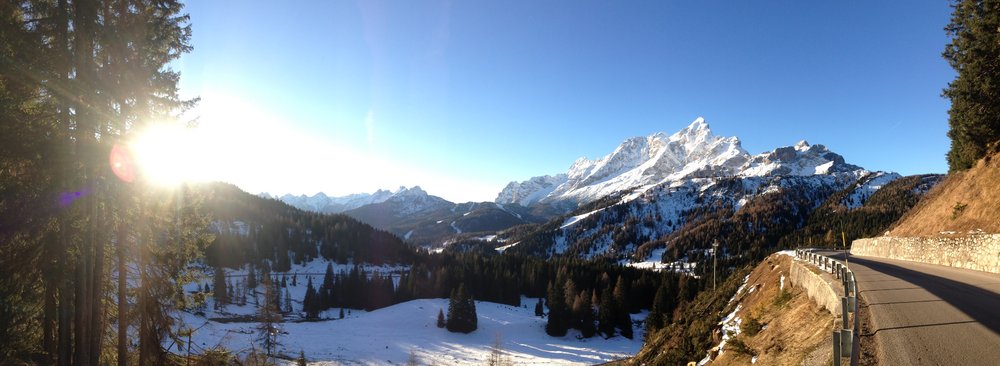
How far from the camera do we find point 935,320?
35.4ft

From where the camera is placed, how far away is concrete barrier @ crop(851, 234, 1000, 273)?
66.6 feet

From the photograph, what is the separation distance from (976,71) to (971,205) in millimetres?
9429

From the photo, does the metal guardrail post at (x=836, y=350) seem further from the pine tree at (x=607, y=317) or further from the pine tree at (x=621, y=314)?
the pine tree at (x=621, y=314)

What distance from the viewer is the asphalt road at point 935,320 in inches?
327

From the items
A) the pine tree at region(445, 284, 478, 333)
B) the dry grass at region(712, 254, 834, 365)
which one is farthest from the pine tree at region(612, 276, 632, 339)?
the dry grass at region(712, 254, 834, 365)

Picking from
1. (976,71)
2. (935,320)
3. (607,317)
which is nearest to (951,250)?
(976,71)

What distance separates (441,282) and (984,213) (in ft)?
433

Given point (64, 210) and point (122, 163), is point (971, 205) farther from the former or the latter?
point (64, 210)

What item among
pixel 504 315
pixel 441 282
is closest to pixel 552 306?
pixel 504 315

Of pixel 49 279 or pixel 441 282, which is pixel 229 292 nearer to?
pixel 441 282

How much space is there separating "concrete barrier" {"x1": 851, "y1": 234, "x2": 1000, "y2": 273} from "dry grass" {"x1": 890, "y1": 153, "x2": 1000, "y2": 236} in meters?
1.37

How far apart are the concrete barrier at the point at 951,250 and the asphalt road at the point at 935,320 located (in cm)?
333

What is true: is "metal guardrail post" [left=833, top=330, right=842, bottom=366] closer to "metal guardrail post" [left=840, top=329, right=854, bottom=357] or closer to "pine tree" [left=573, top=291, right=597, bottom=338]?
"metal guardrail post" [left=840, top=329, right=854, bottom=357]

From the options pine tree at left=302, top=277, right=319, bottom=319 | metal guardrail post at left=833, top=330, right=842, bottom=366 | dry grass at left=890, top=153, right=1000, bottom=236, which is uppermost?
dry grass at left=890, top=153, right=1000, bottom=236
